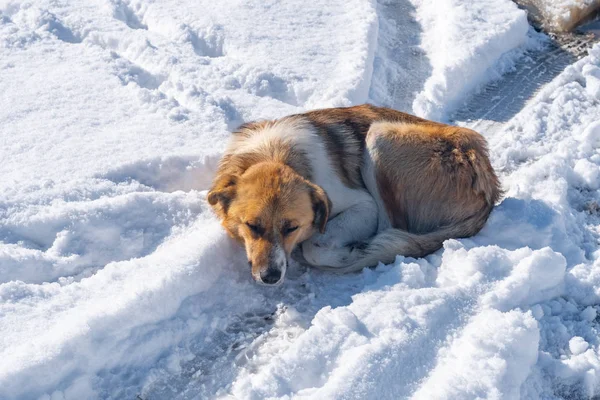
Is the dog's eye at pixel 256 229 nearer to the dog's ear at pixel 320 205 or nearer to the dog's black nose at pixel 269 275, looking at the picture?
the dog's black nose at pixel 269 275

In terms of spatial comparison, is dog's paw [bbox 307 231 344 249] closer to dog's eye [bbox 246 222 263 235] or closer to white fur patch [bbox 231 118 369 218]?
white fur patch [bbox 231 118 369 218]

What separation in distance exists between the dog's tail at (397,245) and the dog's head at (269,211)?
0.29 m

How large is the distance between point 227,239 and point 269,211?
40cm

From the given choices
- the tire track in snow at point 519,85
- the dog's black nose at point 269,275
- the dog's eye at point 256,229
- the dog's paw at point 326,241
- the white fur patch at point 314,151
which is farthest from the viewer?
the tire track in snow at point 519,85

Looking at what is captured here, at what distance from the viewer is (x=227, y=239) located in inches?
174

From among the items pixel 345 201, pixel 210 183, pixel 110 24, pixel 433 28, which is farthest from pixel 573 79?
pixel 110 24

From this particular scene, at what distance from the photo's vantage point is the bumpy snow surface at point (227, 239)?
3502 millimetres

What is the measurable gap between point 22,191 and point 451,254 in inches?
107

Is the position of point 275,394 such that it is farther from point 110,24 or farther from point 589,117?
point 110,24

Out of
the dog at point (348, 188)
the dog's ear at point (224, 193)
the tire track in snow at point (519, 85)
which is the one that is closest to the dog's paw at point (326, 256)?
the dog at point (348, 188)

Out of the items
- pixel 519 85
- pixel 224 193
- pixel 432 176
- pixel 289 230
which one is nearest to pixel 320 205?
pixel 289 230

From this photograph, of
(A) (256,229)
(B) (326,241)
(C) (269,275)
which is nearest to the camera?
(C) (269,275)

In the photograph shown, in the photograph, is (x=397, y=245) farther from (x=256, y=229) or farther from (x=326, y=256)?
Result: (x=256, y=229)

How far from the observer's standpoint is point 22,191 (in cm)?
457
